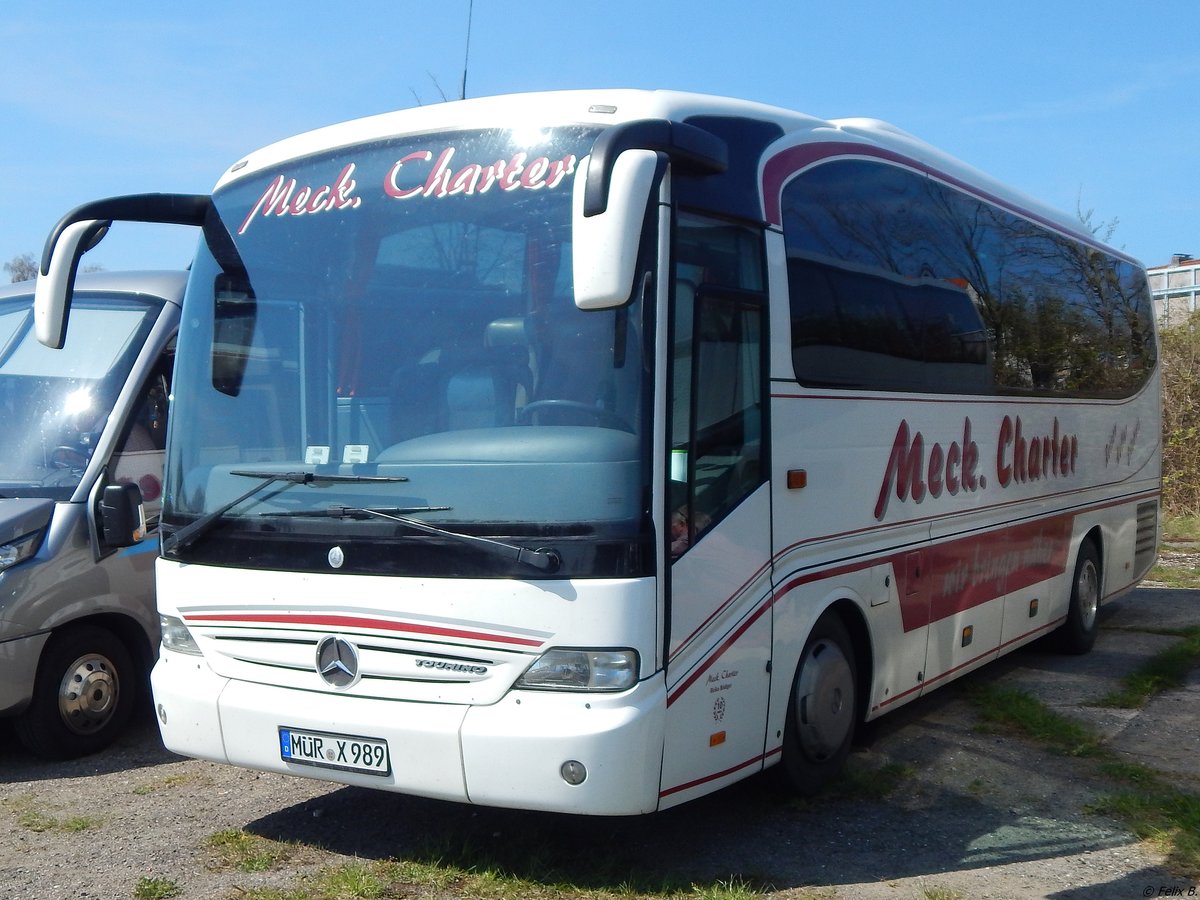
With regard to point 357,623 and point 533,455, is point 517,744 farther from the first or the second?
point 533,455

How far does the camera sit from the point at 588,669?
464 centimetres

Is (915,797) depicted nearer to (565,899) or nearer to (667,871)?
(667,871)

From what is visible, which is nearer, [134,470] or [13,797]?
[13,797]

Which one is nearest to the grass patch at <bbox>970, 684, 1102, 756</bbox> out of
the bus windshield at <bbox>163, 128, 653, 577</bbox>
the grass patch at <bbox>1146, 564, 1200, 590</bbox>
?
the bus windshield at <bbox>163, 128, 653, 577</bbox>

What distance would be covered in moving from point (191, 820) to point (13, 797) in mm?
1192

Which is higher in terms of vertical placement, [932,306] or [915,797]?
[932,306]

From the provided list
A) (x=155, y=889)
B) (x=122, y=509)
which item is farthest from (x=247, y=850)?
(x=122, y=509)

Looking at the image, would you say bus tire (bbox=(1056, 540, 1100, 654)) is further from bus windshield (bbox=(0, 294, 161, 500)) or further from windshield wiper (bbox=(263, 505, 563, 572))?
bus windshield (bbox=(0, 294, 161, 500))

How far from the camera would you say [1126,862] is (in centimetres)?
543

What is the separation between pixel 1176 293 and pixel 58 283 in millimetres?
25887

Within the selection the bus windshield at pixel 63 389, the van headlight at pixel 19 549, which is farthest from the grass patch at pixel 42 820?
the bus windshield at pixel 63 389

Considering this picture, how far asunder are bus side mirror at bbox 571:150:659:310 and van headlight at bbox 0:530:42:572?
14.0ft

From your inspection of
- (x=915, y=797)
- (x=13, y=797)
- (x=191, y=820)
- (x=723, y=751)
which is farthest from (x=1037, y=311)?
(x=13, y=797)

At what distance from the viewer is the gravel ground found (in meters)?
5.21
